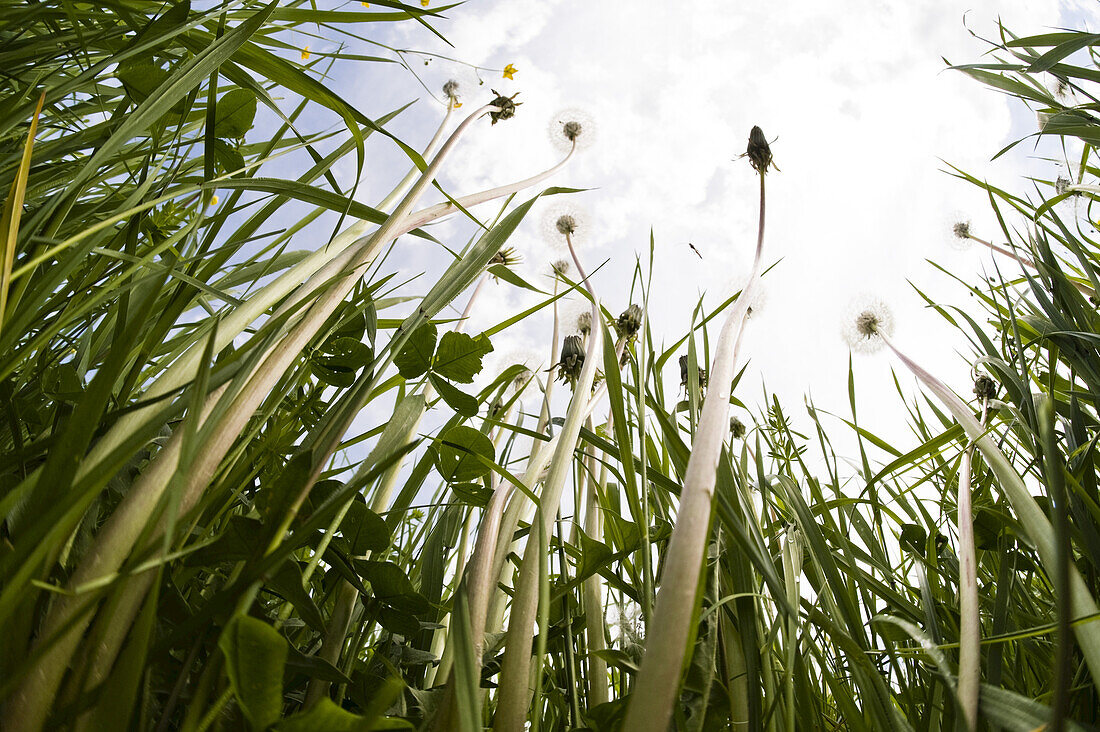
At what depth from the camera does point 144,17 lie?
2.23ft

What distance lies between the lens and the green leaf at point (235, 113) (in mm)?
628

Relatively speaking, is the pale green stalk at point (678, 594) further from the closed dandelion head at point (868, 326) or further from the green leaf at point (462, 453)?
the closed dandelion head at point (868, 326)

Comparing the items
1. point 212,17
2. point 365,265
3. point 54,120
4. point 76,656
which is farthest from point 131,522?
point 54,120

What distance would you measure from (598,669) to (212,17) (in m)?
0.67

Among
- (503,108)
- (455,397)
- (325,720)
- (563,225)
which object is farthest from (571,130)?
(325,720)

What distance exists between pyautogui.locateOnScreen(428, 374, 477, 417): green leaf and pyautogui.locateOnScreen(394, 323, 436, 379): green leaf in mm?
14

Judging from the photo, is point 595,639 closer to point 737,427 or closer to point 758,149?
point 758,149

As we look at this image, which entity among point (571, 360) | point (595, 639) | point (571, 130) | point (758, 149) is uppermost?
point (571, 130)

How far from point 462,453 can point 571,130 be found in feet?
3.29

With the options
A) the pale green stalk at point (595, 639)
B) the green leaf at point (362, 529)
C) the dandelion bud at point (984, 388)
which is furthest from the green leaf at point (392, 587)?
the dandelion bud at point (984, 388)

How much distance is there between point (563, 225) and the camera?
140cm

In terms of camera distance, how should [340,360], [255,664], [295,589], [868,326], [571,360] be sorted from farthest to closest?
[868,326] → [571,360] → [340,360] → [295,589] → [255,664]

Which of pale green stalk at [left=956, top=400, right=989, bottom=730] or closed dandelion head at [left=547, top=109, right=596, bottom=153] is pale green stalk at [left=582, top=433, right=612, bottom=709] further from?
closed dandelion head at [left=547, top=109, right=596, bottom=153]

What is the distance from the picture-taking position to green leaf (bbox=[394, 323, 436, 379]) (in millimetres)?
553
